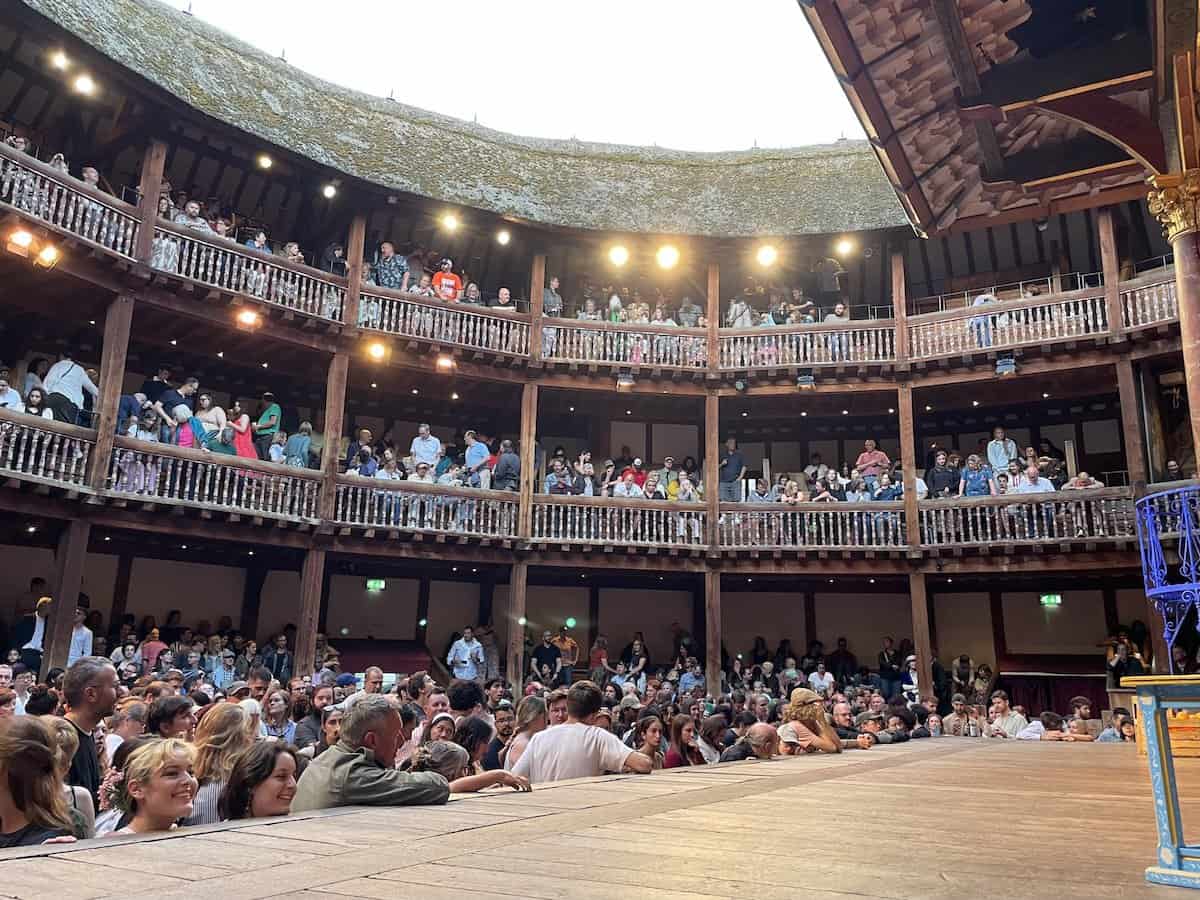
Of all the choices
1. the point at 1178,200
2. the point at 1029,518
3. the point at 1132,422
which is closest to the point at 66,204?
the point at 1178,200

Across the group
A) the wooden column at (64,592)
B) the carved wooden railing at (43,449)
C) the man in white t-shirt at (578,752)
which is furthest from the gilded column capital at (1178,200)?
the wooden column at (64,592)

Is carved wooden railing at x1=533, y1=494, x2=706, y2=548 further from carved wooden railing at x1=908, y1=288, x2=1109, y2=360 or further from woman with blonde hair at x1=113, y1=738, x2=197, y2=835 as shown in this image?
woman with blonde hair at x1=113, y1=738, x2=197, y2=835

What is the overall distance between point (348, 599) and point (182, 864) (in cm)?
1759

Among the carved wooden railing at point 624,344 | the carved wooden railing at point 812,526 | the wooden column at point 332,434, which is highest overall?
the carved wooden railing at point 624,344

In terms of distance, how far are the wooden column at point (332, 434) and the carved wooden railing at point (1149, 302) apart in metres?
13.8

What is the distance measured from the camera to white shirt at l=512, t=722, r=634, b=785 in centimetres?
592

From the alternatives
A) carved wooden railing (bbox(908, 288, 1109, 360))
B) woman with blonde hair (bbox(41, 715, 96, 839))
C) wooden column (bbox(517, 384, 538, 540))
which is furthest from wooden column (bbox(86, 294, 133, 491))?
carved wooden railing (bbox(908, 288, 1109, 360))

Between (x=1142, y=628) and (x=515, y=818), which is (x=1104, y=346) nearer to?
(x=1142, y=628)

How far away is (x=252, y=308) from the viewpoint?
616 inches

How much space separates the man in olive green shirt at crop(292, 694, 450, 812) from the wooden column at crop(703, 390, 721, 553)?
13686 millimetres

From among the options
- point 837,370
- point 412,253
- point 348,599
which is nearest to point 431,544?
point 348,599

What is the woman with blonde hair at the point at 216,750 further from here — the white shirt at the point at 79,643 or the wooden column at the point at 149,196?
the wooden column at the point at 149,196

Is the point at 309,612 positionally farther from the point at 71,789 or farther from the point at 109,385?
the point at 71,789

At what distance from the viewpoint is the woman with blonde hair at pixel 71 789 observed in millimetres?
3473
